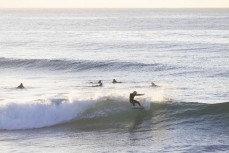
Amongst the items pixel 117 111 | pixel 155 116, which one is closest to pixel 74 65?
pixel 117 111

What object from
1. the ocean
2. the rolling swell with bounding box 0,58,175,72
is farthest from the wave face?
the rolling swell with bounding box 0,58,175,72

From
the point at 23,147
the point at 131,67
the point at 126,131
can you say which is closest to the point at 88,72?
the point at 131,67

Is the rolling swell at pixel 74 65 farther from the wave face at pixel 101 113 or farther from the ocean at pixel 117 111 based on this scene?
the wave face at pixel 101 113

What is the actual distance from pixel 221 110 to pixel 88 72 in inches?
866

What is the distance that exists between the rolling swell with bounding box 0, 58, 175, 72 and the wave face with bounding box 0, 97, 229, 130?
1877 centimetres

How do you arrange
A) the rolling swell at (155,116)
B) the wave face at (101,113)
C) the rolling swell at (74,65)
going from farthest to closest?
the rolling swell at (74,65), the wave face at (101,113), the rolling swell at (155,116)

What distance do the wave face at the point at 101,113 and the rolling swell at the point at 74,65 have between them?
61.6 ft

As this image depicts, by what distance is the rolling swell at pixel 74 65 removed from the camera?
1858 inches

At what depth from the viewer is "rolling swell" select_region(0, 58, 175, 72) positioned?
47188mm

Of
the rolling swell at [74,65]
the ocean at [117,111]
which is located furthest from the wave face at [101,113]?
the rolling swell at [74,65]

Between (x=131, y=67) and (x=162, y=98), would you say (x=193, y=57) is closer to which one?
(x=131, y=67)

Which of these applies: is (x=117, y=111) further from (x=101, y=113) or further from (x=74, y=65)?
(x=74, y=65)

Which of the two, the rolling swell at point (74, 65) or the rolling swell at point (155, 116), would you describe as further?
the rolling swell at point (74, 65)

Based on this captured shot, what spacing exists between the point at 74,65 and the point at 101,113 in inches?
954
